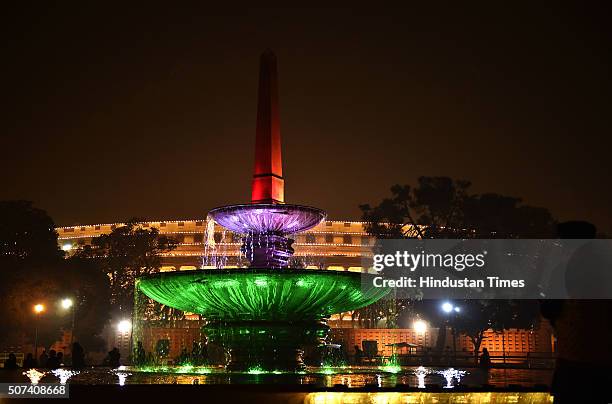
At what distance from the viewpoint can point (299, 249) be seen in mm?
77250

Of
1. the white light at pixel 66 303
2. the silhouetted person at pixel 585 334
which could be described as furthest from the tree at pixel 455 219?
the silhouetted person at pixel 585 334

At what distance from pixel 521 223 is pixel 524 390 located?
32427 millimetres

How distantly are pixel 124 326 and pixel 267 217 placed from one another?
122ft

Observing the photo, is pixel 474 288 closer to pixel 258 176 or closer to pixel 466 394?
pixel 258 176

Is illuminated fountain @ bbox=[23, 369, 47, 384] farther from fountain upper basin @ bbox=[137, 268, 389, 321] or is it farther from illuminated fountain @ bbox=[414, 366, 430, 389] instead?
illuminated fountain @ bbox=[414, 366, 430, 389]

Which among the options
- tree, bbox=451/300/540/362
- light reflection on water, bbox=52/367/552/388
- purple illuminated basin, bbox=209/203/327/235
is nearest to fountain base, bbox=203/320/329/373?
light reflection on water, bbox=52/367/552/388

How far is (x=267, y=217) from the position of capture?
19.1m

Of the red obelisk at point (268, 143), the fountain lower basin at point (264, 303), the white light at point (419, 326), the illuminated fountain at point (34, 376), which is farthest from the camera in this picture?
the white light at point (419, 326)

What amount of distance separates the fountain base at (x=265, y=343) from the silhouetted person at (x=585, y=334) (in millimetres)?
12685

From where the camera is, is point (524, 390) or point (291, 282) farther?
point (291, 282)

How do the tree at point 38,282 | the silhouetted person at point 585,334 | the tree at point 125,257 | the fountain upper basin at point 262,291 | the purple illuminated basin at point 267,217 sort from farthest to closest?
the tree at point 125,257 → the tree at point 38,282 → the purple illuminated basin at point 267,217 → the fountain upper basin at point 262,291 → the silhouetted person at point 585,334

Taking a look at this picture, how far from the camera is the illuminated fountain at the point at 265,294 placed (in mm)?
16156

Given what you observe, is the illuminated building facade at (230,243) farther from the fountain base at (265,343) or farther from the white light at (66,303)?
the fountain base at (265,343)

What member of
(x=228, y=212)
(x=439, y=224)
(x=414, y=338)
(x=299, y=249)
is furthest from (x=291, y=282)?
(x=299, y=249)
